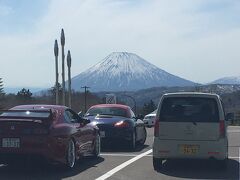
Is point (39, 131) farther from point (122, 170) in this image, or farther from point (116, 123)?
point (116, 123)

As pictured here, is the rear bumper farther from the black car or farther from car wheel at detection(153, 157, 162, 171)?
the black car

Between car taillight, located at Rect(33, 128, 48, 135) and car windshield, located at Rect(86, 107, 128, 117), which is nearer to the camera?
car taillight, located at Rect(33, 128, 48, 135)

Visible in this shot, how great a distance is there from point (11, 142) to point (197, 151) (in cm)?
376

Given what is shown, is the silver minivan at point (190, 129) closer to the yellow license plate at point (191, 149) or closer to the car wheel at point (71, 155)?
the yellow license plate at point (191, 149)

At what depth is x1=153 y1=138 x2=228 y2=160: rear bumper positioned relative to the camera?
36.8 feet

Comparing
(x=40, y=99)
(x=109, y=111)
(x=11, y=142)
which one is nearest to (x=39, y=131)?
(x=11, y=142)

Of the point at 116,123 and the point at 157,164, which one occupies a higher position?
the point at 116,123

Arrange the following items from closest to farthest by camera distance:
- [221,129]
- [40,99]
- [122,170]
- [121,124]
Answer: [221,129] < [122,170] < [121,124] < [40,99]

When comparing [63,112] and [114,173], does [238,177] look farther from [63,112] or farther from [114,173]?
[63,112]

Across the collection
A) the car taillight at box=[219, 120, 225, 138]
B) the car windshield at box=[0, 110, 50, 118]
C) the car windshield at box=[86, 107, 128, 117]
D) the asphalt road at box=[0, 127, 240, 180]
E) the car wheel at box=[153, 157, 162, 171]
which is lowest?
the asphalt road at box=[0, 127, 240, 180]

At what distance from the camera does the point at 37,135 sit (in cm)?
1047

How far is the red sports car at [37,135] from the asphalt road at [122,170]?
0.37 m

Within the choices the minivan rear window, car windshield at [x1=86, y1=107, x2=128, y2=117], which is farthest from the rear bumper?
car windshield at [x1=86, y1=107, x2=128, y2=117]

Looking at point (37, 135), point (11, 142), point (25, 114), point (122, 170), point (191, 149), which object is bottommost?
point (122, 170)
